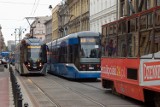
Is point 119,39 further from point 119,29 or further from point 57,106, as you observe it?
point 57,106

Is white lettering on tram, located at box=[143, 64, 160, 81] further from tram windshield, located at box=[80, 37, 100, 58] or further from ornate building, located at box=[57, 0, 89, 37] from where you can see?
ornate building, located at box=[57, 0, 89, 37]

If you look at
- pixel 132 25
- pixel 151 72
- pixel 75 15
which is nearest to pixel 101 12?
pixel 75 15

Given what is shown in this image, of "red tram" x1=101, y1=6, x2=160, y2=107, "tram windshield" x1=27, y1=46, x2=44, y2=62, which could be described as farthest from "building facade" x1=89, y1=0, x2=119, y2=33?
"red tram" x1=101, y1=6, x2=160, y2=107

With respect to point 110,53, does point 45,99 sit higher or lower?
lower

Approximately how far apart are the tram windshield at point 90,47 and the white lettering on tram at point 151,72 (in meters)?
13.2

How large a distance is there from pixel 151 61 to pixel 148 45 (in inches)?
30.0

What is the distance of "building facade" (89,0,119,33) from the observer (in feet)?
159

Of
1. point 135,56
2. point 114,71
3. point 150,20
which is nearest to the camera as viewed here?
point 150,20

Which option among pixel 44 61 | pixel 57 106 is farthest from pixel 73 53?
pixel 57 106

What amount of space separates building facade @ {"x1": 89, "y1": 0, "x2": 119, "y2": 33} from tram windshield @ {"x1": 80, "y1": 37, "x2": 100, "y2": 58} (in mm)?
21562

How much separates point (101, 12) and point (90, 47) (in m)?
29.4

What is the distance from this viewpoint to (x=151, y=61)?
38.7 ft

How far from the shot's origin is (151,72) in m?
11.7

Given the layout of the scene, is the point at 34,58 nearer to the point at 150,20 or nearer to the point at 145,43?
the point at 145,43
